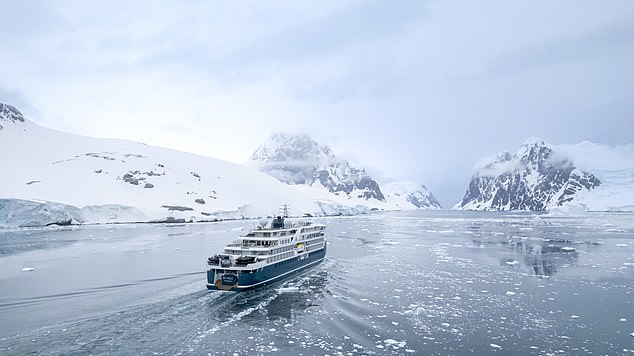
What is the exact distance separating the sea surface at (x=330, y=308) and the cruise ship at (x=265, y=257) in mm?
1252

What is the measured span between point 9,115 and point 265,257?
693 ft

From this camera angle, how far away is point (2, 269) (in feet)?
131

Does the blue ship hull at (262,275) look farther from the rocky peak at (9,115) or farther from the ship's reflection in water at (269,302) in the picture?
the rocky peak at (9,115)

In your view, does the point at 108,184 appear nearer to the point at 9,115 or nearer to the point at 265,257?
the point at 9,115

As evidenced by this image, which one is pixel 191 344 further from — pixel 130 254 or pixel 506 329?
pixel 130 254

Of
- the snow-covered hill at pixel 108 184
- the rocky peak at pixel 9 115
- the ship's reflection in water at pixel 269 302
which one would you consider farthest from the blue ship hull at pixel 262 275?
the rocky peak at pixel 9 115

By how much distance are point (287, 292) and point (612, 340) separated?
78.3 feet

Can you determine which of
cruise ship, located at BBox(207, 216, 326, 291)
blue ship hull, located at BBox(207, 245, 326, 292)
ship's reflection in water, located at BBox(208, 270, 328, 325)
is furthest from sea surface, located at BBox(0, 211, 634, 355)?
cruise ship, located at BBox(207, 216, 326, 291)

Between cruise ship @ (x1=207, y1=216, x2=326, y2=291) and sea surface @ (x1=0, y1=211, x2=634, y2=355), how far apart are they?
4.11 ft

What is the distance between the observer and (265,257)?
1389 inches

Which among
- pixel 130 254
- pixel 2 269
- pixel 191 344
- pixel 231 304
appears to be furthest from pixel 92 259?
pixel 191 344

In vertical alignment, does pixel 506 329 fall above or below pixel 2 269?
below

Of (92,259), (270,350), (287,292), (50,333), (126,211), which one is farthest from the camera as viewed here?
(126,211)

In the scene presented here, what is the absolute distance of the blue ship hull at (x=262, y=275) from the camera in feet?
105
